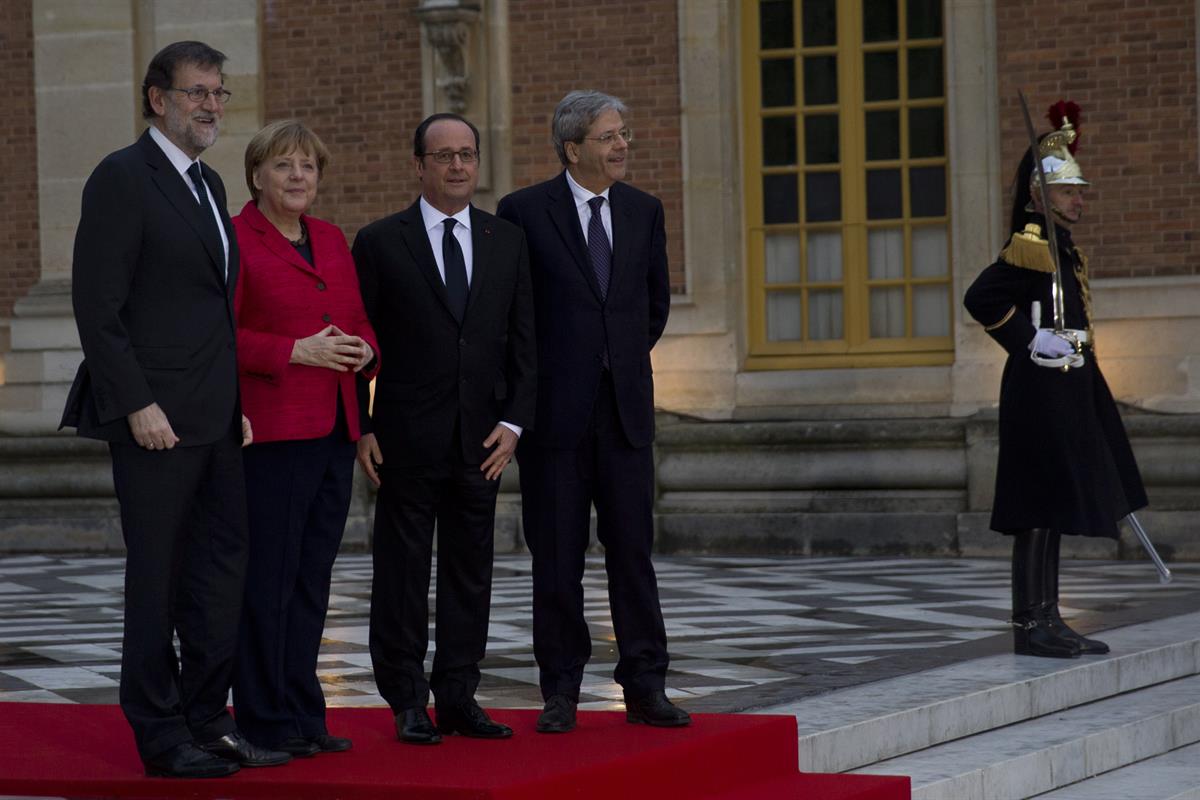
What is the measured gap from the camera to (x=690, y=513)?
1217 cm

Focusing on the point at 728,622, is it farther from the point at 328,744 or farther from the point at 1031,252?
the point at 328,744

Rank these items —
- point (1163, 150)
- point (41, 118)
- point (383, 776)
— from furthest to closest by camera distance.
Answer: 1. point (41, 118)
2. point (1163, 150)
3. point (383, 776)

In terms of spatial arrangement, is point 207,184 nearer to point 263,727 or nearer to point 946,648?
point 263,727

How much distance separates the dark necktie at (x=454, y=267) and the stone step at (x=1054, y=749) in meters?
1.69

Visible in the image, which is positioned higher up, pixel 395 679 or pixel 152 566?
pixel 152 566

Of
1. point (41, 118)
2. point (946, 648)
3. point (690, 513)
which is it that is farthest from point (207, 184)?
point (41, 118)

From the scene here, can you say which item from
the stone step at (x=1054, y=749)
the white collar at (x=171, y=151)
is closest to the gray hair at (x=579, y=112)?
the white collar at (x=171, y=151)

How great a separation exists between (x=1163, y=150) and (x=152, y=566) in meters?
8.31

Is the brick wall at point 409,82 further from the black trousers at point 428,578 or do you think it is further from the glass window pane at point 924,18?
the black trousers at point 428,578

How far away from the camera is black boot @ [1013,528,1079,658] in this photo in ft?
22.3

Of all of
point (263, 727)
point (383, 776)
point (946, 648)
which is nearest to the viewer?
point (383, 776)

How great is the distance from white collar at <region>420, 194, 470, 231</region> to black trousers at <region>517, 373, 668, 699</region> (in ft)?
1.80

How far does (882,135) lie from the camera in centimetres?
1234

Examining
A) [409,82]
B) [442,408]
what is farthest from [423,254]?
[409,82]
